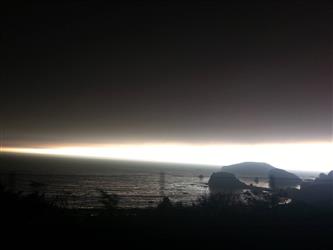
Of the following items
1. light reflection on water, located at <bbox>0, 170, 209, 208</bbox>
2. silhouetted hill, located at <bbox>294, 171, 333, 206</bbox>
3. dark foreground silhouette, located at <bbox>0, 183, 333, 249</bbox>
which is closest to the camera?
dark foreground silhouette, located at <bbox>0, 183, 333, 249</bbox>

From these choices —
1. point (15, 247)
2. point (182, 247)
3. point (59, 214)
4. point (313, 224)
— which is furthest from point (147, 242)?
point (313, 224)

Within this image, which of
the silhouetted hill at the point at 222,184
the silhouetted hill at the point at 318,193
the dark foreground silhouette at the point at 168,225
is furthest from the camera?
the silhouetted hill at the point at 318,193

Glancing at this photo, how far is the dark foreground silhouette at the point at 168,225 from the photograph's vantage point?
31.1 ft

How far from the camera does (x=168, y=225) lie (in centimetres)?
1169

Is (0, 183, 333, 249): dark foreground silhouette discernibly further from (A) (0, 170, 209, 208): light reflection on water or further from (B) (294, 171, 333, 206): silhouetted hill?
(B) (294, 171, 333, 206): silhouetted hill

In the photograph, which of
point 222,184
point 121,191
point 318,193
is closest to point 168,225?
point 121,191

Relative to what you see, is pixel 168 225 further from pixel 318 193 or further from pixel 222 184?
pixel 318 193

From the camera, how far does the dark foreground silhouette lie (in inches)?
373

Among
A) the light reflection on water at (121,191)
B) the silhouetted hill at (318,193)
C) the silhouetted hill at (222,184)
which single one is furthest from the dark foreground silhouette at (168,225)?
the silhouetted hill at (318,193)

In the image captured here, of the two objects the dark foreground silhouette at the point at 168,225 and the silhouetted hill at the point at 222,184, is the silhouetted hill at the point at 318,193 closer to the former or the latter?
the silhouetted hill at the point at 222,184

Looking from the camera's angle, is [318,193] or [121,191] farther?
[318,193]

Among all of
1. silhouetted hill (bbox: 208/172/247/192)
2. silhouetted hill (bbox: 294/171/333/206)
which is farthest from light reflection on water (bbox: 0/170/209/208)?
silhouetted hill (bbox: 294/171/333/206)

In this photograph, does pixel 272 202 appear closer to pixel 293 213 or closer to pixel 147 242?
pixel 293 213

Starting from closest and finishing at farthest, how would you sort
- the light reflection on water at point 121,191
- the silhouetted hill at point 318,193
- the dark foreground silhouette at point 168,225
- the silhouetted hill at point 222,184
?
the dark foreground silhouette at point 168,225 → the light reflection on water at point 121,191 → the silhouetted hill at point 222,184 → the silhouetted hill at point 318,193
